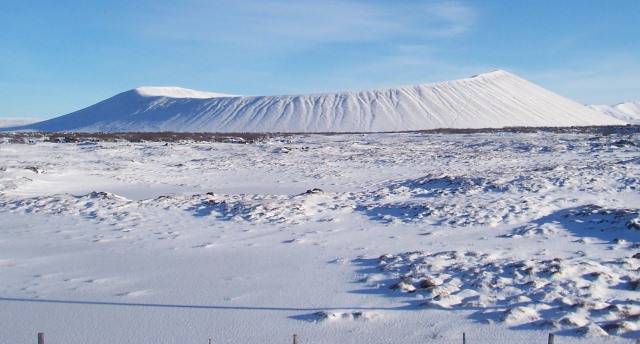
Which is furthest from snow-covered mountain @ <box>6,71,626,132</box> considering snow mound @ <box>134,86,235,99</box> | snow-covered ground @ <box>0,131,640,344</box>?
snow-covered ground @ <box>0,131,640,344</box>

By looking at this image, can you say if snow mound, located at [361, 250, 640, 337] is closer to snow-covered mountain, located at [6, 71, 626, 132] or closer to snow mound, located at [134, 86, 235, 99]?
snow-covered mountain, located at [6, 71, 626, 132]

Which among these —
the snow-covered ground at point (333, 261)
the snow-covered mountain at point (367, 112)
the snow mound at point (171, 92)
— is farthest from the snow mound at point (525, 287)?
the snow mound at point (171, 92)

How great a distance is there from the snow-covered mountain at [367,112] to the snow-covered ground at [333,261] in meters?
60.0

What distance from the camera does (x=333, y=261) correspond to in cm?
793

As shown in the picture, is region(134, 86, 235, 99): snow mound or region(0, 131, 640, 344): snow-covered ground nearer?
region(0, 131, 640, 344): snow-covered ground

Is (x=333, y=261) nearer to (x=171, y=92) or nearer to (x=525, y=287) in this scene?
(x=525, y=287)

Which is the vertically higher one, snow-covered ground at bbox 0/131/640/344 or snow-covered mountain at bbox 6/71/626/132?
snow-covered mountain at bbox 6/71/626/132

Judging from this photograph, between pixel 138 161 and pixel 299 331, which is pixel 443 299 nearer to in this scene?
pixel 299 331

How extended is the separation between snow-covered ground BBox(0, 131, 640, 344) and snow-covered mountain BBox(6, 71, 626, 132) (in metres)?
60.0

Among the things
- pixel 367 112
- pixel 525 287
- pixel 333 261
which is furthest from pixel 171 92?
pixel 525 287

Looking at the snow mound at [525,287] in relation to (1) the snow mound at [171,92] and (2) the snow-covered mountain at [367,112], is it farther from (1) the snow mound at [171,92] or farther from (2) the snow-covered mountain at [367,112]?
(1) the snow mound at [171,92]

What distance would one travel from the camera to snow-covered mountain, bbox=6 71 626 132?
75.7m

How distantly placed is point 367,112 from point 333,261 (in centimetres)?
7419

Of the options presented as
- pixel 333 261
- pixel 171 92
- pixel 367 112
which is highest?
pixel 171 92
